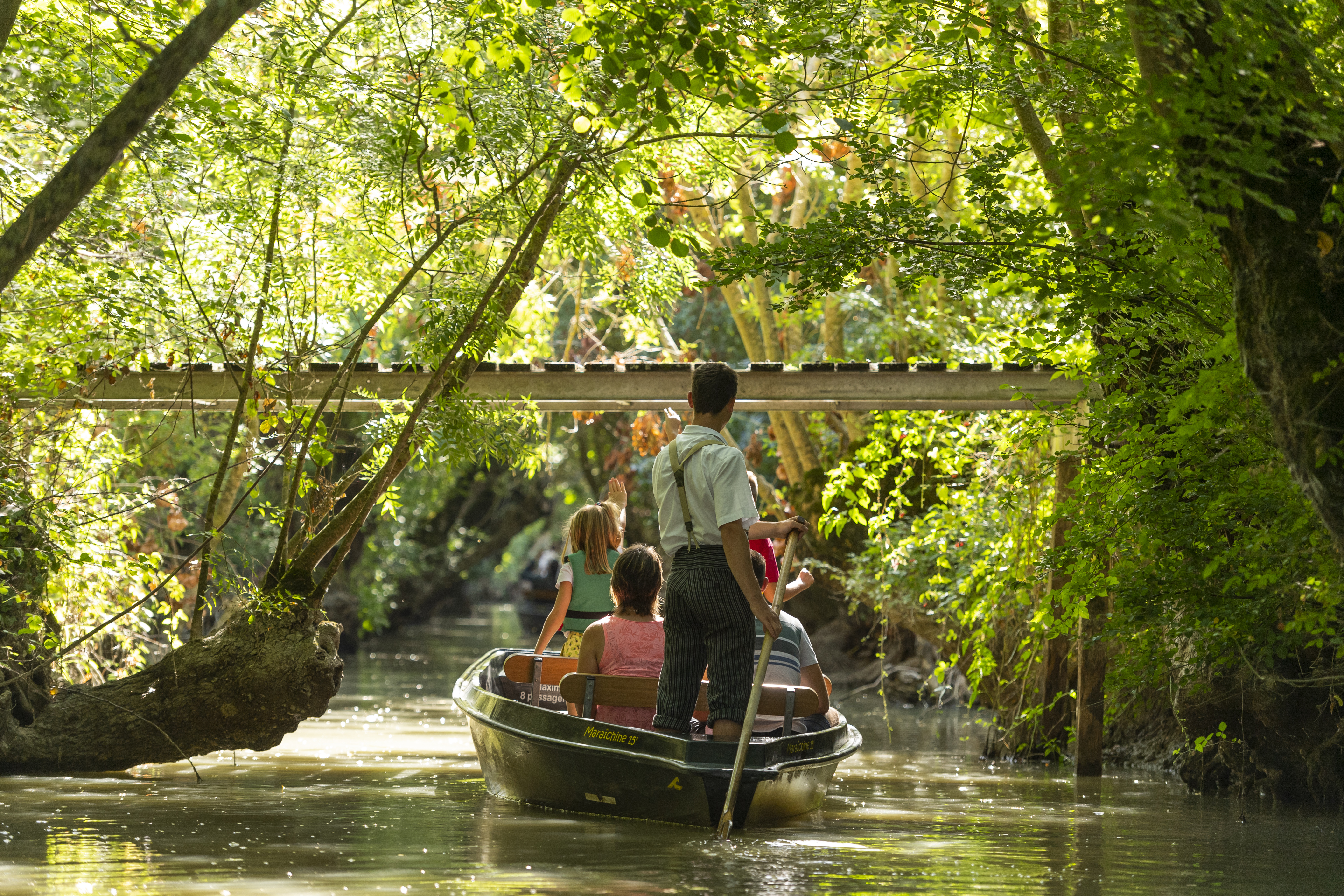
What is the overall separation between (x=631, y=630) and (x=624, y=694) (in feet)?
1.20

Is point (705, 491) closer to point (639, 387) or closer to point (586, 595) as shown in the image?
point (586, 595)

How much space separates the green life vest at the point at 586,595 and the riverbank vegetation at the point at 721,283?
2.88ft

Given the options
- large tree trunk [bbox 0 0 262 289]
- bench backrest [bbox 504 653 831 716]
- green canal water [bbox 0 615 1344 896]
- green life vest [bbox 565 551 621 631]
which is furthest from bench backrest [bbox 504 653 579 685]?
large tree trunk [bbox 0 0 262 289]

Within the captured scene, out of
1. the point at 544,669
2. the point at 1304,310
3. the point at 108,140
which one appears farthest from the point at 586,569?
the point at 1304,310

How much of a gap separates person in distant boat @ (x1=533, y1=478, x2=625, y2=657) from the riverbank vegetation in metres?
0.80

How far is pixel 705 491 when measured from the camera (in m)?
6.04

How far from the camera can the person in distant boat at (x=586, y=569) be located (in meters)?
7.95

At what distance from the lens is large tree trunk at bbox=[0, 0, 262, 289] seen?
4.82m

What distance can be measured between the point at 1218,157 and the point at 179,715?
272 inches

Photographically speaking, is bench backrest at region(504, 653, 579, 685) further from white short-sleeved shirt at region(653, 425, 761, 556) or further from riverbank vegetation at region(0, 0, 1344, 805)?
white short-sleeved shirt at region(653, 425, 761, 556)

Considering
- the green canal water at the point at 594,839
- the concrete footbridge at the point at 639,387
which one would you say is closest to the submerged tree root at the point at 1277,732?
the green canal water at the point at 594,839

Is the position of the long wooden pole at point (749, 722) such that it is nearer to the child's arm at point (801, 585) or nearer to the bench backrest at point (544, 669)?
the child's arm at point (801, 585)

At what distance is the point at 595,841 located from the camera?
6.18m

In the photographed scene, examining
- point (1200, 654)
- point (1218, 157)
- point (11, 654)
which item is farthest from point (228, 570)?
point (1218, 157)
